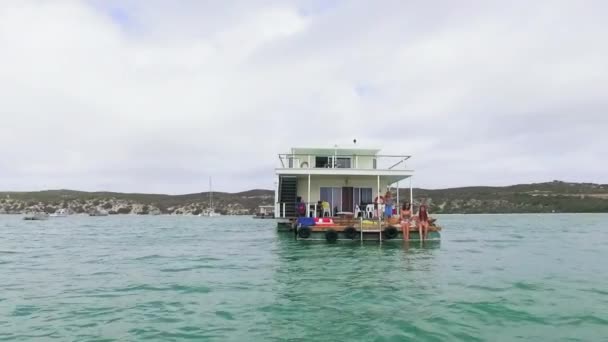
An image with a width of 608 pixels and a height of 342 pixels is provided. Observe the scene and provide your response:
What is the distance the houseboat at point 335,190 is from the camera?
2269cm

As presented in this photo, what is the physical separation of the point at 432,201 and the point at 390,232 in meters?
98.1

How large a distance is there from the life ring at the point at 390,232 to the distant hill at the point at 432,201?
3304 inches

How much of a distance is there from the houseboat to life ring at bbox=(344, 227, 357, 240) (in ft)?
0.15

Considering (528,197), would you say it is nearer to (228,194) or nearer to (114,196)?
(228,194)

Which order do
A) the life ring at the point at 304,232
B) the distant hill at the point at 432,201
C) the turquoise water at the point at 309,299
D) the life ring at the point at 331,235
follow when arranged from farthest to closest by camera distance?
the distant hill at the point at 432,201, the life ring at the point at 304,232, the life ring at the point at 331,235, the turquoise water at the point at 309,299

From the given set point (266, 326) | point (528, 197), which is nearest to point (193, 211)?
point (528, 197)

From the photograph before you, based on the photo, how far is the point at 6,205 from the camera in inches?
5246

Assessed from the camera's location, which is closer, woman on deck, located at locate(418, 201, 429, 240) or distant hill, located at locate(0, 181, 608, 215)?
woman on deck, located at locate(418, 201, 429, 240)

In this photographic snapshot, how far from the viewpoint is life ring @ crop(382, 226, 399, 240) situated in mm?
22203

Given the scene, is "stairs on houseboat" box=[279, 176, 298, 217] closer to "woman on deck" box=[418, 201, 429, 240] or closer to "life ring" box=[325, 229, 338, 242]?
"life ring" box=[325, 229, 338, 242]

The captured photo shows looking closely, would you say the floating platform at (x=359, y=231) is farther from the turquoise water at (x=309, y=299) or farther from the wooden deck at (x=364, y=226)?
the turquoise water at (x=309, y=299)

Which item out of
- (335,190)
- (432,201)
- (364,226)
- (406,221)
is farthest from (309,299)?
(432,201)

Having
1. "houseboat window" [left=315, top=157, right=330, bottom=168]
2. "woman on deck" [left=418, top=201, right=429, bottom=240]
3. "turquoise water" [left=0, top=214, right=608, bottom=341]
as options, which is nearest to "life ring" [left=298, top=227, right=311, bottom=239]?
"turquoise water" [left=0, top=214, right=608, bottom=341]

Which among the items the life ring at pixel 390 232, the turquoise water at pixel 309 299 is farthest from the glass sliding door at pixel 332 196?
the turquoise water at pixel 309 299
